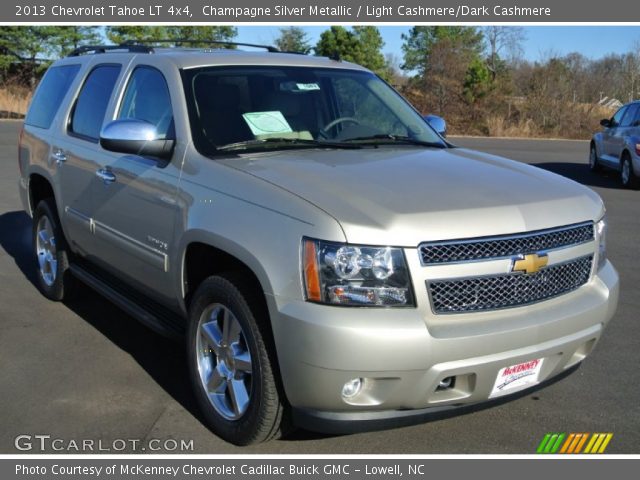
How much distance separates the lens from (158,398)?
13.9ft

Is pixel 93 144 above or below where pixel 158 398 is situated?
above

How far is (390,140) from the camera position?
462cm

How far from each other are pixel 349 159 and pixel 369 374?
140cm

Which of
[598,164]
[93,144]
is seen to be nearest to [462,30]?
[598,164]

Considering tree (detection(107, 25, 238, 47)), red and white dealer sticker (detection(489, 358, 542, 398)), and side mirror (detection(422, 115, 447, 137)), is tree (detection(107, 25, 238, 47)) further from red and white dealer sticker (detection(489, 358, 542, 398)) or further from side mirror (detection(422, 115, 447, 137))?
red and white dealer sticker (detection(489, 358, 542, 398))

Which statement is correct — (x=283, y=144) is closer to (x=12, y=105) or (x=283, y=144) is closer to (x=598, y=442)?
(x=598, y=442)

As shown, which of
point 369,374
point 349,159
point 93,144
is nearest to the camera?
point 369,374

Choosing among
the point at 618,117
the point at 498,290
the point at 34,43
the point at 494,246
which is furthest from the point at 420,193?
the point at 34,43

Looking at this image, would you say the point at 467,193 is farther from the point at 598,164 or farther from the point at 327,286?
the point at 598,164

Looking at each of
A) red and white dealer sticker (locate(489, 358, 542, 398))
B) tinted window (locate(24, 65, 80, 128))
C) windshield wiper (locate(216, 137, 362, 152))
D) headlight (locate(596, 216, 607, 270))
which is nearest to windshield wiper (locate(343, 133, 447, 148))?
windshield wiper (locate(216, 137, 362, 152))

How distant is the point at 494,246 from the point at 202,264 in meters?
1.61

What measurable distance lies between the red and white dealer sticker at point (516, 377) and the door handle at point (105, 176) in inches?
108

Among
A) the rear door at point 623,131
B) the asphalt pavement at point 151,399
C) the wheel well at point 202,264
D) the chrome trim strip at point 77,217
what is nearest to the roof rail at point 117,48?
the chrome trim strip at point 77,217

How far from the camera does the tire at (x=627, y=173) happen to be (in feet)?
44.0
